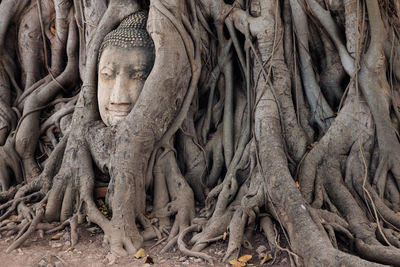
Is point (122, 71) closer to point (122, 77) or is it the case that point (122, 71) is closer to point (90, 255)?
point (122, 77)

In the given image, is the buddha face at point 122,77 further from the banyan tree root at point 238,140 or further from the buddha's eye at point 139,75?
the banyan tree root at point 238,140

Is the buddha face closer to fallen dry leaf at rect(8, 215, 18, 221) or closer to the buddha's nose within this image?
the buddha's nose

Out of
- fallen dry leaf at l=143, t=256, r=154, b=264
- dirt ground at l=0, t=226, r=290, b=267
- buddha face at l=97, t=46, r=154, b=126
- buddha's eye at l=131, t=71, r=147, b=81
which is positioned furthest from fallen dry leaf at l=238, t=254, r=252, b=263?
buddha's eye at l=131, t=71, r=147, b=81

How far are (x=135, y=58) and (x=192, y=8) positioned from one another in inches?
32.3

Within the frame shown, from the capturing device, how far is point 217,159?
11.1 feet

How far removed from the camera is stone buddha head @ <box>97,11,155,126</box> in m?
3.06

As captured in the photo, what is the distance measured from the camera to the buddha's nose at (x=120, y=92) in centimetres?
303

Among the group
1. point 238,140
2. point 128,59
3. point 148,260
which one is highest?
point 128,59

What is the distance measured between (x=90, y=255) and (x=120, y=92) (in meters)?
1.35

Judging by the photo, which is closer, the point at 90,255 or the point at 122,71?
the point at 90,255

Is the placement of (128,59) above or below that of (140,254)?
above

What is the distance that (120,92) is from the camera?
9.95ft

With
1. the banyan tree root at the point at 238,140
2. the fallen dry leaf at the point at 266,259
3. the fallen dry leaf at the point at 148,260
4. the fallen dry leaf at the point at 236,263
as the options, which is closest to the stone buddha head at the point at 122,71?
the banyan tree root at the point at 238,140

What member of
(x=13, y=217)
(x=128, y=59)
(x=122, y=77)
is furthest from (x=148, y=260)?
(x=128, y=59)
